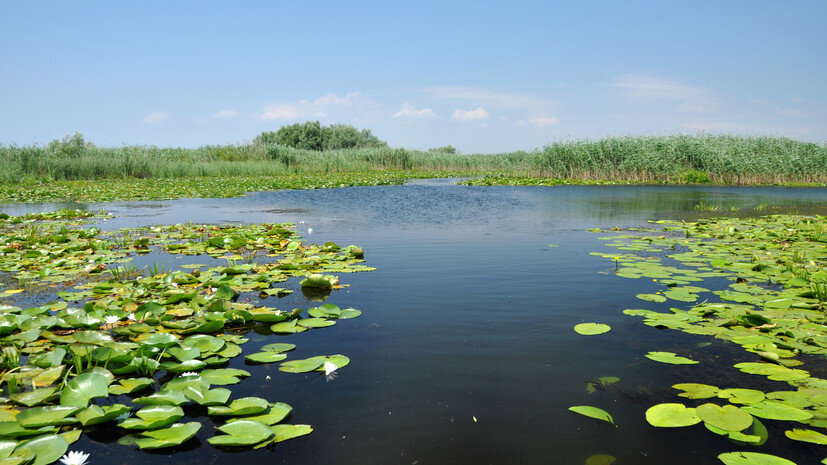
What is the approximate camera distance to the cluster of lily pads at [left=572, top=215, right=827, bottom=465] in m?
2.26

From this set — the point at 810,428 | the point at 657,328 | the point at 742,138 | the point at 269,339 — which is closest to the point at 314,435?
the point at 269,339

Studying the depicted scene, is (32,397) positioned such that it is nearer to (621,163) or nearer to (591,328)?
(591,328)

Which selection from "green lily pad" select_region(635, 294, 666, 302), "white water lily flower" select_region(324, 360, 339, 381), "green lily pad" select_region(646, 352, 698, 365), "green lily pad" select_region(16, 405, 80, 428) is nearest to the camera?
"green lily pad" select_region(16, 405, 80, 428)

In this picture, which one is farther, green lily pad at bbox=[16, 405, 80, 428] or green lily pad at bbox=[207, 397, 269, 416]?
green lily pad at bbox=[207, 397, 269, 416]

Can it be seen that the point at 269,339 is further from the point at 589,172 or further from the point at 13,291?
the point at 589,172

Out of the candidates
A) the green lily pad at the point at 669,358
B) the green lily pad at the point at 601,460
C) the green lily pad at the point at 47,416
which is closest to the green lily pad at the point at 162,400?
the green lily pad at the point at 47,416

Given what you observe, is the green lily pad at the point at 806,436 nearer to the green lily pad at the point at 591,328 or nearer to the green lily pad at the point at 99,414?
the green lily pad at the point at 591,328

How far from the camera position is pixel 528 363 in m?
2.95

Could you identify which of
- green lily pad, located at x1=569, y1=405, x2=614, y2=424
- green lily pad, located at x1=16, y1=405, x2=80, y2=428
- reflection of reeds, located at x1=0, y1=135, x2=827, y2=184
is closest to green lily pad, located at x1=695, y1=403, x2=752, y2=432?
green lily pad, located at x1=569, y1=405, x2=614, y2=424

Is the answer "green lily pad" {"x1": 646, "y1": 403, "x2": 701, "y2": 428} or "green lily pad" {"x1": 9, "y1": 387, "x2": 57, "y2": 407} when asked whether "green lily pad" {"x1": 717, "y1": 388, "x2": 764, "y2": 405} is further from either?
"green lily pad" {"x1": 9, "y1": 387, "x2": 57, "y2": 407}

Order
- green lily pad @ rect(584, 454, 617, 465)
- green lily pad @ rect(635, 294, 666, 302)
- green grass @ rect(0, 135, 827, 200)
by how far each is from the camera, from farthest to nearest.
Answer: green grass @ rect(0, 135, 827, 200)
green lily pad @ rect(635, 294, 666, 302)
green lily pad @ rect(584, 454, 617, 465)

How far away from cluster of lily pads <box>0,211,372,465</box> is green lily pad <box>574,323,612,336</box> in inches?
67.9

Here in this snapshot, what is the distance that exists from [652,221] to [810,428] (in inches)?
335

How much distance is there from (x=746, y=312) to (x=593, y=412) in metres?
2.32
